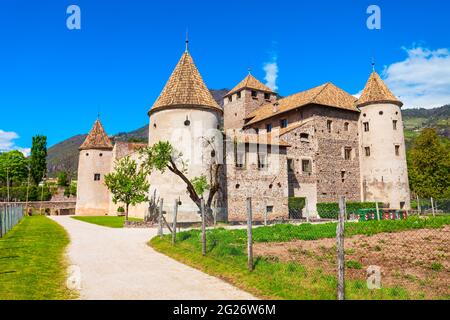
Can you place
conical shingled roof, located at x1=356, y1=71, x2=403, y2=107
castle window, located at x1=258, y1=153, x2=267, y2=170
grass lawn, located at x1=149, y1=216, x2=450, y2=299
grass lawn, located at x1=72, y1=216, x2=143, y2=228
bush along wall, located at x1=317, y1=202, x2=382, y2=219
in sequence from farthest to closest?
conical shingled roof, located at x1=356, y1=71, x2=403, y2=107 → bush along wall, located at x1=317, y1=202, x2=382, y2=219 → castle window, located at x1=258, y1=153, x2=267, y2=170 → grass lawn, located at x1=72, y1=216, x2=143, y2=228 → grass lawn, located at x1=149, y1=216, x2=450, y2=299

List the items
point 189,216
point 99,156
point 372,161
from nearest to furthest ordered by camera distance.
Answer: point 189,216 < point 372,161 < point 99,156

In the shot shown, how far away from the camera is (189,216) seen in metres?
29.8

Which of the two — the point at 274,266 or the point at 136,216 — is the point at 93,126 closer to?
the point at 136,216

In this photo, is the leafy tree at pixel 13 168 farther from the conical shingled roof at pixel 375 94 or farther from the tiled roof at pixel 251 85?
the conical shingled roof at pixel 375 94

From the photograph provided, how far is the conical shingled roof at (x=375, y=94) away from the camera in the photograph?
41659 millimetres

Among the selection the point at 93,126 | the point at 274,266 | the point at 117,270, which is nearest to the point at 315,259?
the point at 274,266

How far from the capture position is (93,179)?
166 ft

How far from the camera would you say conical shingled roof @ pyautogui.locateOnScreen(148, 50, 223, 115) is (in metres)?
30.7

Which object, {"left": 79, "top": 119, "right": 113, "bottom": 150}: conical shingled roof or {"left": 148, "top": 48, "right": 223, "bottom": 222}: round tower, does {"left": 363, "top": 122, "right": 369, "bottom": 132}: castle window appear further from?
{"left": 79, "top": 119, "right": 113, "bottom": 150}: conical shingled roof

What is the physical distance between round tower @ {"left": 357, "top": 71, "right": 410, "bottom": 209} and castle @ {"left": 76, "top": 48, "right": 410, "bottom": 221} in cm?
11

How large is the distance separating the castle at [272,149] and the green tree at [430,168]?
809 centimetres

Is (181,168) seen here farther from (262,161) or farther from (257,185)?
(262,161)

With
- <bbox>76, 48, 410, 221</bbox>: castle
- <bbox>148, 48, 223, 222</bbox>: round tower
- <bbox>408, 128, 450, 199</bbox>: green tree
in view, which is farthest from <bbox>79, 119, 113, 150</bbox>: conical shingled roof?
<bbox>408, 128, 450, 199</bbox>: green tree
